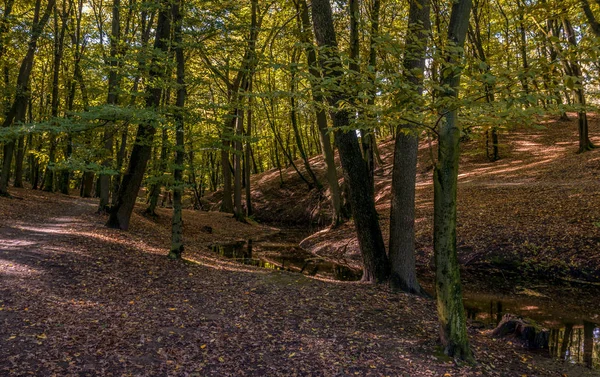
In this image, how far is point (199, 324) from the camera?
6.21 meters

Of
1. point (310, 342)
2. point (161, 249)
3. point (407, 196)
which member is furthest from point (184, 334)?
point (161, 249)

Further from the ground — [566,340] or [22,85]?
[22,85]

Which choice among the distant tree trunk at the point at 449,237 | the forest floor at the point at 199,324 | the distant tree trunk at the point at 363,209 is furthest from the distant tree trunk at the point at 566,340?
the distant tree trunk at the point at 363,209

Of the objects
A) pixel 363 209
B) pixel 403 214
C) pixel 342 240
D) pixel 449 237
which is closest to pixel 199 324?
pixel 449 237

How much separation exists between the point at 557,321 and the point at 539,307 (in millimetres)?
895

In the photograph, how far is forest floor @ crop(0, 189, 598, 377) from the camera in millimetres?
4898

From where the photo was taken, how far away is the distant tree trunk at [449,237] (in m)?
5.62

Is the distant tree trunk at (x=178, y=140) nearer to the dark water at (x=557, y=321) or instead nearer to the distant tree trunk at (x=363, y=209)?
the distant tree trunk at (x=363, y=209)

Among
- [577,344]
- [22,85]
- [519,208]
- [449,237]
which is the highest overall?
[22,85]

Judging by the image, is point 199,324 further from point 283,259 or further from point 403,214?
point 283,259

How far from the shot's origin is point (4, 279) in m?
6.83

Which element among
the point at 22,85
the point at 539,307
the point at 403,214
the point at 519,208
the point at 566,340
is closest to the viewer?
the point at 566,340

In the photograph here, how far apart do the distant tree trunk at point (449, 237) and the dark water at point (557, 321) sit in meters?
2.26

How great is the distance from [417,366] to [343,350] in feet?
3.16
